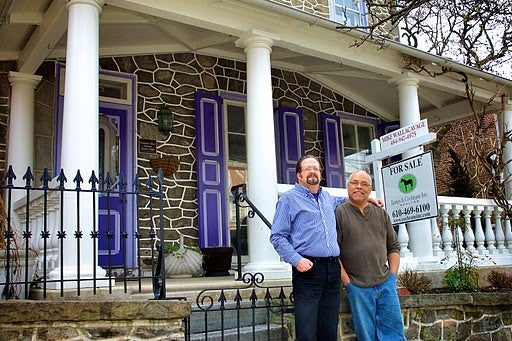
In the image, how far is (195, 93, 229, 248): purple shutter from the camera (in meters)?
7.13

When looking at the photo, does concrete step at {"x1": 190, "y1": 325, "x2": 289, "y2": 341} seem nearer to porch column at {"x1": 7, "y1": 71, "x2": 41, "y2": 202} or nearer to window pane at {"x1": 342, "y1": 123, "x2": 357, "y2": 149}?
porch column at {"x1": 7, "y1": 71, "x2": 41, "y2": 202}

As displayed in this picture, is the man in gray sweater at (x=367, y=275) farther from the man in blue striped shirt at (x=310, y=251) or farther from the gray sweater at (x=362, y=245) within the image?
the man in blue striped shirt at (x=310, y=251)

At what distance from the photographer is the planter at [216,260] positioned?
680cm

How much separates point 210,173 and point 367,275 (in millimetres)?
4009

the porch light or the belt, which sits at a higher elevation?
the porch light

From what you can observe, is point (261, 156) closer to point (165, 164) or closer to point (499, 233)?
point (165, 164)

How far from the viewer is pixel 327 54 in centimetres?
660

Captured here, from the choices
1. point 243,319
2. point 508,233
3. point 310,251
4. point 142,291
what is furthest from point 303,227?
point 508,233

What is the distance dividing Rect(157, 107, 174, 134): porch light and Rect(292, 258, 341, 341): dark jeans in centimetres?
415

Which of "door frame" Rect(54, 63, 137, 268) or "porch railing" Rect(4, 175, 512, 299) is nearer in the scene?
"porch railing" Rect(4, 175, 512, 299)

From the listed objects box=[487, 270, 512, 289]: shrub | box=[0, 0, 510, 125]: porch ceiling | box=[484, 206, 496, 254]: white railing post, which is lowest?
box=[487, 270, 512, 289]: shrub

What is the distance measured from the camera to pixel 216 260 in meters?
6.80

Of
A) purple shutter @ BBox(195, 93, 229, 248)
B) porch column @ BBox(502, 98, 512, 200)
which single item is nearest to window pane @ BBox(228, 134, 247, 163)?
purple shutter @ BBox(195, 93, 229, 248)

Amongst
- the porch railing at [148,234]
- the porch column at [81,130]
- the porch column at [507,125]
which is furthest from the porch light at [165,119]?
the porch column at [507,125]
